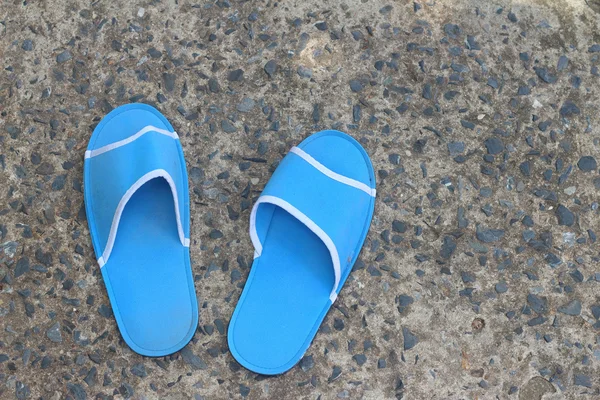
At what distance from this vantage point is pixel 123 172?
1.62m

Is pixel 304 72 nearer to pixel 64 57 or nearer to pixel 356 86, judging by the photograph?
pixel 356 86

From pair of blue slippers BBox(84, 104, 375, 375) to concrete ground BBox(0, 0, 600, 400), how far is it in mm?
47

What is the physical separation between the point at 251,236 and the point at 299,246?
14 centimetres

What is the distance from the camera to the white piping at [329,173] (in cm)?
166

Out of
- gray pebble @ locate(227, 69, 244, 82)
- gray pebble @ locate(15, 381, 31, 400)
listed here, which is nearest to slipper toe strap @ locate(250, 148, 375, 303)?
gray pebble @ locate(227, 69, 244, 82)

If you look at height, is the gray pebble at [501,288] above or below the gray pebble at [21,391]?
above

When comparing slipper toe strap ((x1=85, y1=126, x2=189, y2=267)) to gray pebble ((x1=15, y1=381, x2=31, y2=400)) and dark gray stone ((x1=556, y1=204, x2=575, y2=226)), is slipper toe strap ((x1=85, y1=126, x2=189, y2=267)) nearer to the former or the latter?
gray pebble ((x1=15, y1=381, x2=31, y2=400))

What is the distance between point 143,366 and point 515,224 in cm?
115

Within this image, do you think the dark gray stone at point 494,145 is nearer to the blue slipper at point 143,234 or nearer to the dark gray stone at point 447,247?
the dark gray stone at point 447,247

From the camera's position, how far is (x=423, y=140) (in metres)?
1.73

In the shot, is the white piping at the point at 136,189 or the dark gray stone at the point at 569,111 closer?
the white piping at the point at 136,189

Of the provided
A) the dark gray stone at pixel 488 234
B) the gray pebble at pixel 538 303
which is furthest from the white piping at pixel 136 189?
the gray pebble at pixel 538 303

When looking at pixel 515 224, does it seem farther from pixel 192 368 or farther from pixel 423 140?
pixel 192 368

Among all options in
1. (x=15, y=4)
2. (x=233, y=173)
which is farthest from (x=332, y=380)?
(x=15, y=4)
